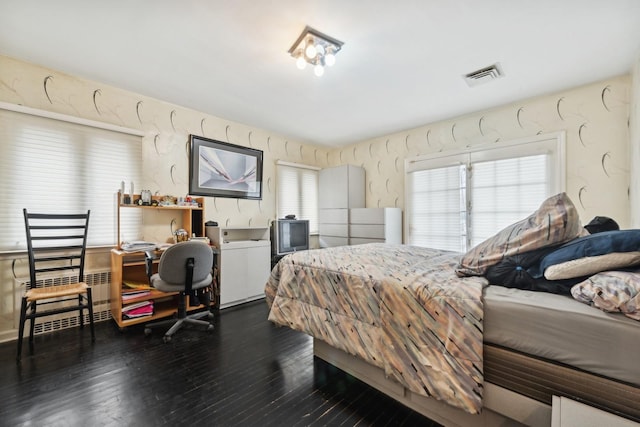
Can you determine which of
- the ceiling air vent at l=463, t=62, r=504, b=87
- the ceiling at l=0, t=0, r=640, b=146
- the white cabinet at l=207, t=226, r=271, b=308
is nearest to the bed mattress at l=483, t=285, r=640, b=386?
the ceiling at l=0, t=0, r=640, b=146

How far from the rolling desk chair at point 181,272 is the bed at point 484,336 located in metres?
1.50

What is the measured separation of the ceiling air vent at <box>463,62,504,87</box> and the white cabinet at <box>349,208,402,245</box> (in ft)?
6.52

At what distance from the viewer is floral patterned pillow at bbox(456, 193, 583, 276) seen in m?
1.26

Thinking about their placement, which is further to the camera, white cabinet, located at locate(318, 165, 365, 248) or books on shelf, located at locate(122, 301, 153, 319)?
white cabinet, located at locate(318, 165, 365, 248)

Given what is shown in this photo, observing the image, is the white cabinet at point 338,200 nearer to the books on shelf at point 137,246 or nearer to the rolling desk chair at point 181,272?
the rolling desk chair at point 181,272

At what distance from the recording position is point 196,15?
6.08 feet

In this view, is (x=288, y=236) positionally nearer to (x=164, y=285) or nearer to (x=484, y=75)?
(x=164, y=285)

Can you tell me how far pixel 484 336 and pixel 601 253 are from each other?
60 cm

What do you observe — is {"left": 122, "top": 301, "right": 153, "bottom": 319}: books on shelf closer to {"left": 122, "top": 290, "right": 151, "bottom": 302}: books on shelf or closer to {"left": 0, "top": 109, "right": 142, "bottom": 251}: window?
{"left": 122, "top": 290, "right": 151, "bottom": 302}: books on shelf

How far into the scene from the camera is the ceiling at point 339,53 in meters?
1.80

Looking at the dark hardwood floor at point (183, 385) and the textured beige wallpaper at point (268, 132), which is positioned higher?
the textured beige wallpaper at point (268, 132)

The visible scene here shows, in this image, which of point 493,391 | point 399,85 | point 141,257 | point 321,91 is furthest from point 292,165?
point 493,391

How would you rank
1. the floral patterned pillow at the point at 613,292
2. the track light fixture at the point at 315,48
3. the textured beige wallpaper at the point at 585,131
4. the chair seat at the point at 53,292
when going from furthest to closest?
1. the textured beige wallpaper at the point at 585,131
2. the chair seat at the point at 53,292
3. the track light fixture at the point at 315,48
4. the floral patterned pillow at the point at 613,292

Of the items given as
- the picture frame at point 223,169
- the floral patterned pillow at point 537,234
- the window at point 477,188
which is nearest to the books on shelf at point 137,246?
the picture frame at point 223,169
